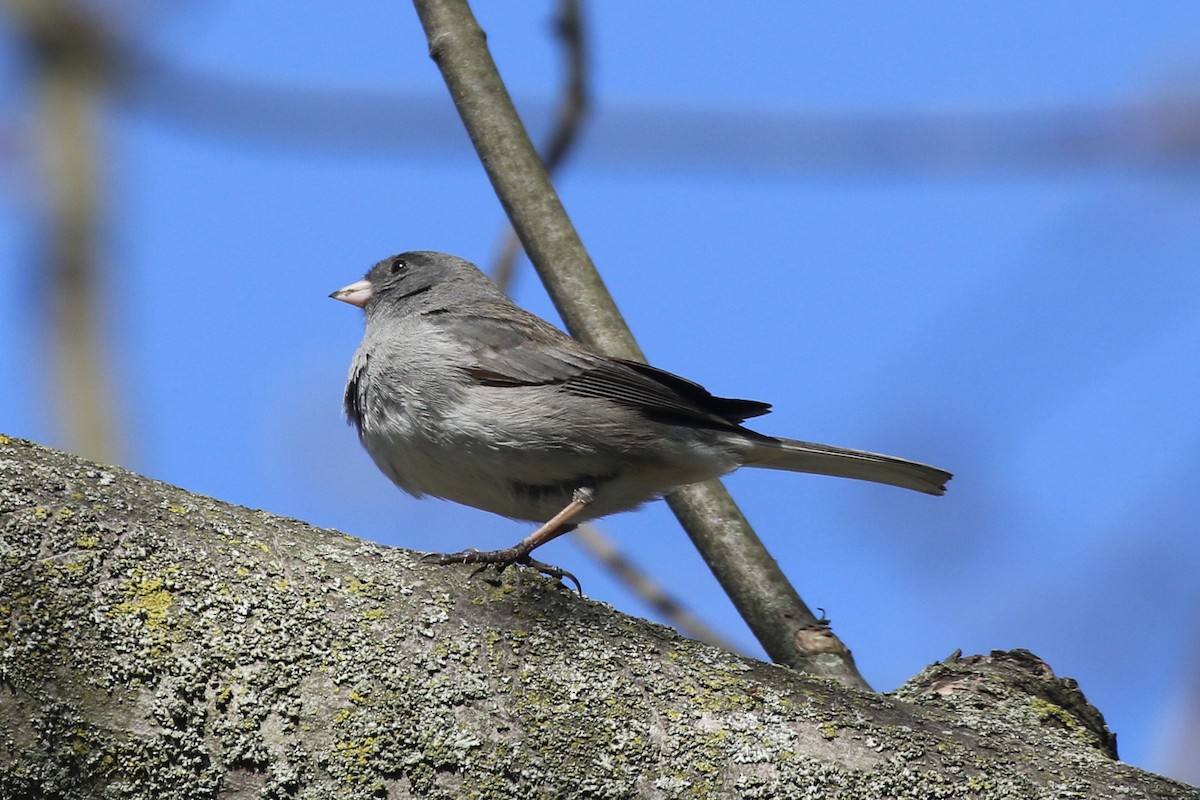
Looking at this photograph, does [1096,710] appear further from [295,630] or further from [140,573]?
[140,573]

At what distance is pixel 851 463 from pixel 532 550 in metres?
1.03

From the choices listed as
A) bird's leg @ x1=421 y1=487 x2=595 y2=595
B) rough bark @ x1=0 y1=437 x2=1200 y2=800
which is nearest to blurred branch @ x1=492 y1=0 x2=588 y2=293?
bird's leg @ x1=421 y1=487 x2=595 y2=595

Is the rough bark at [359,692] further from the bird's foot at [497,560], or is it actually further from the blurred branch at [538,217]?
the blurred branch at [538,217]

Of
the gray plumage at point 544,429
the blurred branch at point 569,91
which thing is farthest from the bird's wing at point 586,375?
the blurred branch at point 569,91

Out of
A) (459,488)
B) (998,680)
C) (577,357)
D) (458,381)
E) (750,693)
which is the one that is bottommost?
(750,693)

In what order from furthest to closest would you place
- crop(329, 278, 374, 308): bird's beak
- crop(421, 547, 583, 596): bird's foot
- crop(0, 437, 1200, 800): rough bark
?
1. crop(329, 278, 374, 308): bird's beak
2. crop(421, 547, 583, 596): bird's foot
3. crop(0, 437, 1200, 800): rough bark

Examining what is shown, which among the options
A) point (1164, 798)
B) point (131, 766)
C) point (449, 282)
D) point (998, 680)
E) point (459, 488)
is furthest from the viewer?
point (449, 282)

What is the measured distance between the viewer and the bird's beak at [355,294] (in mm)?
4090

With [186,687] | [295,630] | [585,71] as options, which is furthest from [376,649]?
[585,71]

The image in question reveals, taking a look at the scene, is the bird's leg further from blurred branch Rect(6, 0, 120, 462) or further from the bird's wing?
blurred branch Rect(6, 0, 120, 462)

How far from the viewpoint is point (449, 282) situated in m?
3.97

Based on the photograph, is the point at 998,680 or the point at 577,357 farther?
the point at 577,357

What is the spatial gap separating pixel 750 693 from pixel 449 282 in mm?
2481

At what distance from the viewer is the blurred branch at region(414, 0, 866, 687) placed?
9.89 feet
